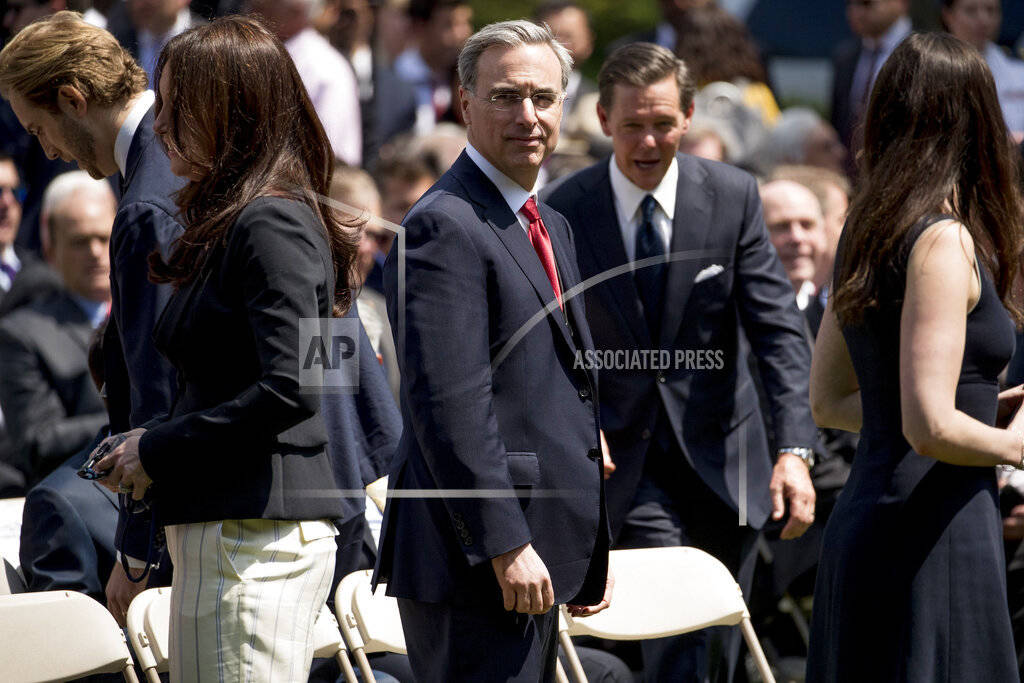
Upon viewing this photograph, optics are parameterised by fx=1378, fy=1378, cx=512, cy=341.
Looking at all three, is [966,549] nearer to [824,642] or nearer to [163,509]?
[824,642]

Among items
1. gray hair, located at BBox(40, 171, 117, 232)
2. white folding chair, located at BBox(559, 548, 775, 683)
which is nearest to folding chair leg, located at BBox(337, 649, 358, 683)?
white folding chair, located at BBox(559, 548, 775, 683)

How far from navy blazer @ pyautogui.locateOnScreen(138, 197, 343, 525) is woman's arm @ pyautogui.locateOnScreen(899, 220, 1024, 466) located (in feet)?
4.03

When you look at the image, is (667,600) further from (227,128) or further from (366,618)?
(227,128)

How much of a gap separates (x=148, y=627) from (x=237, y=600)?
2.93 feet

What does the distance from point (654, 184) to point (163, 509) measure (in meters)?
2.25

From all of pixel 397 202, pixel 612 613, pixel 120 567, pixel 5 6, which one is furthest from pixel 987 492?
pixel 5 6

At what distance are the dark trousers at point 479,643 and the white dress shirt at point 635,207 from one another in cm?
176

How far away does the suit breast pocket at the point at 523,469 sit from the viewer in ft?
9.09

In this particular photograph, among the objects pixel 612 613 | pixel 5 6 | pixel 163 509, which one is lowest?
pixel 612 613

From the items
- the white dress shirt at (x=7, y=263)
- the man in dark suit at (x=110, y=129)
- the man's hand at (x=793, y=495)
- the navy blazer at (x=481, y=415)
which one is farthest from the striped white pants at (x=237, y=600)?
the white dress shirt at (x=7, y=263)

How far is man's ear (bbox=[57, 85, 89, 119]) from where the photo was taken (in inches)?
129

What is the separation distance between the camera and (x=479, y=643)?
2.77m

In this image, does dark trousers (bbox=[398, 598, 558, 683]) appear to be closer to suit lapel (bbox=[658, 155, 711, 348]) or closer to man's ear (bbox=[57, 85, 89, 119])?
man's ear (bbox=[57, 85, 89, 119])

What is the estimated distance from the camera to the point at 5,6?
659 cm
